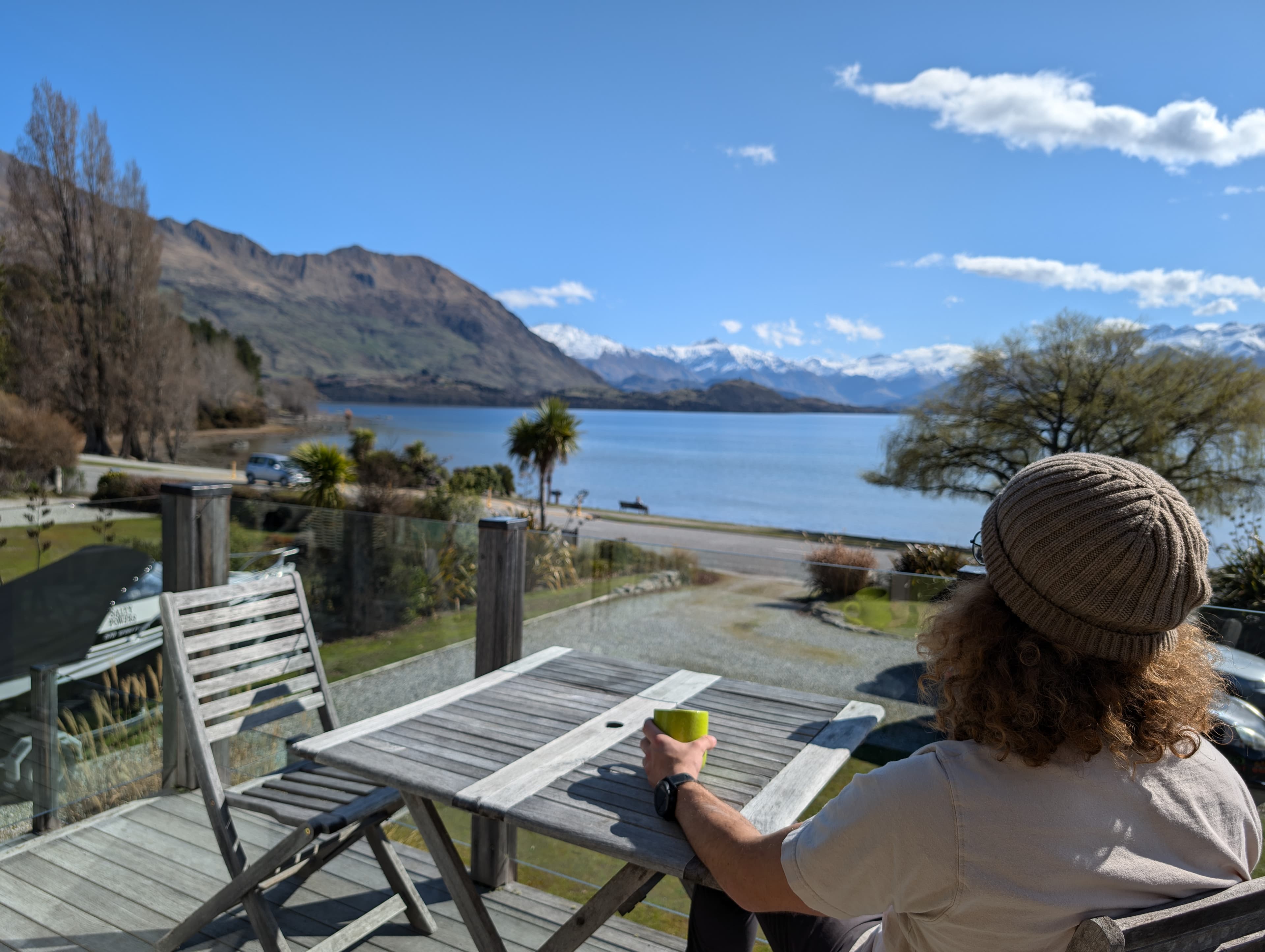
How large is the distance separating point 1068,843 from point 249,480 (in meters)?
31.1

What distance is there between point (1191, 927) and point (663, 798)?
0.82 meters

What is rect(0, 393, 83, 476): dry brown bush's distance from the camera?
835 inches

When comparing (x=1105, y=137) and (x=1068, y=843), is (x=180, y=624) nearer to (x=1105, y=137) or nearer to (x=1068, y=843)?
(x=1068, y=843)

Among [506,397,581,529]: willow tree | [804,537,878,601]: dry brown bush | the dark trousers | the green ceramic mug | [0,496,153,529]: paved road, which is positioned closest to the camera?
the dark trousers

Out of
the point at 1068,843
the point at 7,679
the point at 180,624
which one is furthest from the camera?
the point at 7,679

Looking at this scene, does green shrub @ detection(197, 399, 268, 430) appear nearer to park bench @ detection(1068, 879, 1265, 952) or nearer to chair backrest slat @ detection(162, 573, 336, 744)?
chair backrest slat @ detection(162, 573, 336, 744)

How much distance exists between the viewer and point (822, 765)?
71.9 inches

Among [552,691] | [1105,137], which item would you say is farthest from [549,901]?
A: [1105,137]

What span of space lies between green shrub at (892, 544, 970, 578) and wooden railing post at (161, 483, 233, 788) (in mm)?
3789

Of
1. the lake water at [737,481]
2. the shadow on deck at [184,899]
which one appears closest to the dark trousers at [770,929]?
the shadow on deck at [184,899]

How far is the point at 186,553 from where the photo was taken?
3344 mm

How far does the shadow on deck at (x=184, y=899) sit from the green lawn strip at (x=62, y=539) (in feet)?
3.40

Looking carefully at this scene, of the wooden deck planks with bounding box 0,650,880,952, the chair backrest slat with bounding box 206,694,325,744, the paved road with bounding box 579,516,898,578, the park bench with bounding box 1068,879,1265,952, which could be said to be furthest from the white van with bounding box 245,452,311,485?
the park bench with bounding box 1068,879,1265,952

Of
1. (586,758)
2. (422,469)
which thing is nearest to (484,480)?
(422,469)
